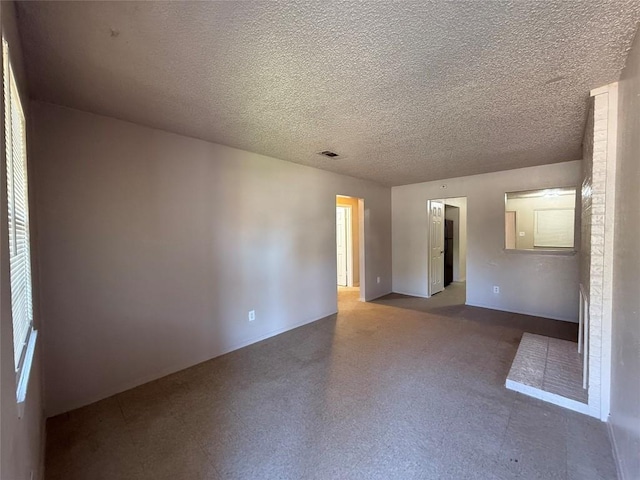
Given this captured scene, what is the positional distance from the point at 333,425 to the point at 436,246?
474cm

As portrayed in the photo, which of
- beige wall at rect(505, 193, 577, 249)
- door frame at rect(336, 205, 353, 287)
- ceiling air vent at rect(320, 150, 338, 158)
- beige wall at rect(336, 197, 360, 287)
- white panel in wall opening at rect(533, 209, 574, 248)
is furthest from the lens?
door frame at rect(336, 205, 353, 287)

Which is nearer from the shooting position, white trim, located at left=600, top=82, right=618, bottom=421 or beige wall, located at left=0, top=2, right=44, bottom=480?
beige wall, located at left=0, top=2, right=44, bottom=480

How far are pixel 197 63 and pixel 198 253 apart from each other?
180 centimetres

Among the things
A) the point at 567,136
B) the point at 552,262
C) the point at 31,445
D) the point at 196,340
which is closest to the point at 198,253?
the point at 196,340

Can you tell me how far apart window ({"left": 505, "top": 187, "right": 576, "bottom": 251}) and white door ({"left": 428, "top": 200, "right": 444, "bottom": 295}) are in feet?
4.15

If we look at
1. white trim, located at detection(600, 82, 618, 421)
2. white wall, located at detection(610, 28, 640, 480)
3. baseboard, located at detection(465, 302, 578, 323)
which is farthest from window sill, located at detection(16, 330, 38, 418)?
baseboard, located at detection(465, 302, 578, 323)

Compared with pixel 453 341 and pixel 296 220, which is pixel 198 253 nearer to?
pixel 296 220

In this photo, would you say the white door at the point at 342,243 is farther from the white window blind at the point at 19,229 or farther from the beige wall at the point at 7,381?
the beige wall at the point at 7,381

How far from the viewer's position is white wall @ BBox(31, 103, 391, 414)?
2119 millimetres

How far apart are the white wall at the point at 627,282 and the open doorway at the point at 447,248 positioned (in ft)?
11.7

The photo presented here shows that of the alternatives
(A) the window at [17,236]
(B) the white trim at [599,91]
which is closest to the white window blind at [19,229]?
(A) the window at [17,236]

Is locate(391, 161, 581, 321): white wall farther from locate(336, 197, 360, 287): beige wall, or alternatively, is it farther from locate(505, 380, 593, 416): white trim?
locate(505, 380, 593, 416): white trim

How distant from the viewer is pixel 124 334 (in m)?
2.43

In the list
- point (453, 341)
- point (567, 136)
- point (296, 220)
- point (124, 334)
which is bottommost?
point (453, 341)
